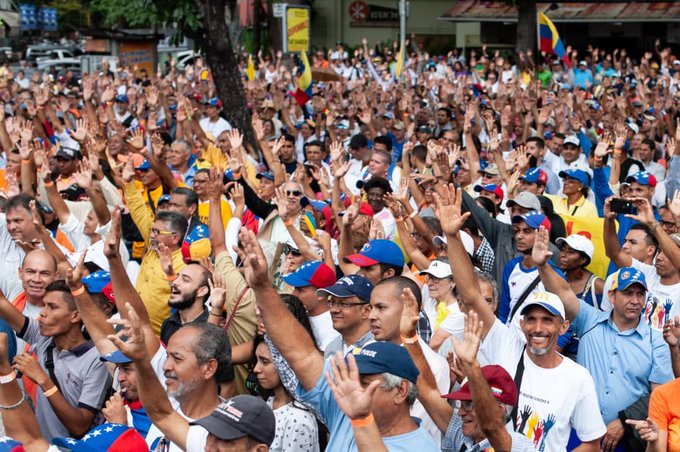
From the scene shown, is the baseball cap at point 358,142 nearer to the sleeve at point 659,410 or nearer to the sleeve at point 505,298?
the sleeve at point 505,298

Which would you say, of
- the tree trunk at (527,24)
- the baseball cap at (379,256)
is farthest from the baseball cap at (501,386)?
the tree trunk at (527,24)

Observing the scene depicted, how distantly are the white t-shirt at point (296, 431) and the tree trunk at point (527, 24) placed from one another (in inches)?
1019

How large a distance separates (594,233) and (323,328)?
3.25m

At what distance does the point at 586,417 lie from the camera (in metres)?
4.84

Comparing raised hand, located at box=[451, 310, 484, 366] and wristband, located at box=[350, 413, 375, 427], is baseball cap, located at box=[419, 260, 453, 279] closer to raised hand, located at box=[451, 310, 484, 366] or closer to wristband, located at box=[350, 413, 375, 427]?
raised hand, located at box=[451, 310, 484, 366]

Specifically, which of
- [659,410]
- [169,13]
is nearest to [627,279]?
[659,410]

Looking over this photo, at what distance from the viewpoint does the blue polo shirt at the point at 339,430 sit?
400 centimetres

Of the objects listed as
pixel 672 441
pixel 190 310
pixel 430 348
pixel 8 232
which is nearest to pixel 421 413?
pixel 430 348

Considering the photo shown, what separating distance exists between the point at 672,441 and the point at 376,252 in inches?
87.9

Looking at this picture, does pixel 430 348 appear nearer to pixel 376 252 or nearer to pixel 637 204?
pixel 376 252

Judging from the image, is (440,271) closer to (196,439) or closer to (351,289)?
(351,289)

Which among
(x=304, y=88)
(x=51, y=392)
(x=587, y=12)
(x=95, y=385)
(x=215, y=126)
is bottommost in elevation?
(x=95, y=385)

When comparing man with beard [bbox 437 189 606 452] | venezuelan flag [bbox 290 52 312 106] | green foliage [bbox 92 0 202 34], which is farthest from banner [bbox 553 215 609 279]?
green foliage [bbox 92 0 202 34]

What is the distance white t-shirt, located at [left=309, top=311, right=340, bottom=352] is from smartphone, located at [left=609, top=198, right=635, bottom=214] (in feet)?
7.95
